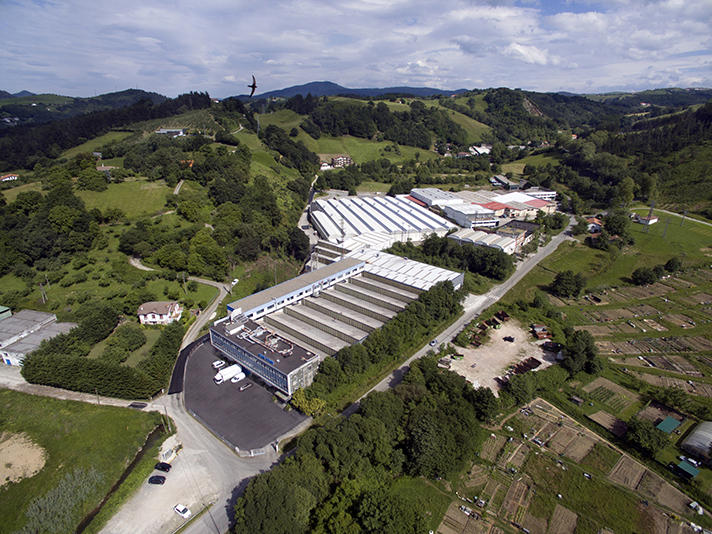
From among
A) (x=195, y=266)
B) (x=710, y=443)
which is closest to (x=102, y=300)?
(x=195, y=266)

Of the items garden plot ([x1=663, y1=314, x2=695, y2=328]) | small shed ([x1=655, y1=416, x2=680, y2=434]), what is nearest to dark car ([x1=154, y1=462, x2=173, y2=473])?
small shed ([x1=655, y1=416, x2=680, y2=434])

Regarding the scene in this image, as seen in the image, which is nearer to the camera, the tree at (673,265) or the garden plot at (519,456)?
the garden plot at (519,456)

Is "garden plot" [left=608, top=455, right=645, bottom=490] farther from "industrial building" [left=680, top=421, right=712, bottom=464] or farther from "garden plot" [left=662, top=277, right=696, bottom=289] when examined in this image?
"garden plot" [left=662, top=277, right=696, bottom=289]

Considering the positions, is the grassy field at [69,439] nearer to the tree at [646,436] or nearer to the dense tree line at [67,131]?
the tree at [646,436]

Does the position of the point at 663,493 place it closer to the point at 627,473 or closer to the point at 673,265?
the point at 627,473

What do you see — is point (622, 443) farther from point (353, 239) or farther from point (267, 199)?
point (267, 199)

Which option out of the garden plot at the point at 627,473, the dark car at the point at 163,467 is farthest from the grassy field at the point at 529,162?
the dark car at the point at 163,467

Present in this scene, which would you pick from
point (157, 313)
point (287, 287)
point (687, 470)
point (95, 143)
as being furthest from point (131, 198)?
point (687, 470)
